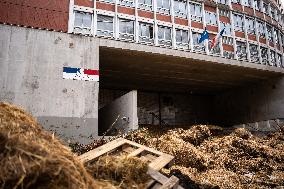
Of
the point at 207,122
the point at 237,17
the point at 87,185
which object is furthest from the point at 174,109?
the point at 87,185

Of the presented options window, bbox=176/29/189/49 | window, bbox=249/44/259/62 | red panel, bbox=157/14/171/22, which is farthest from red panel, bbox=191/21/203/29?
window, bbox=249/44/259/62

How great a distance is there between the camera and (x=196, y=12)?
33156mm

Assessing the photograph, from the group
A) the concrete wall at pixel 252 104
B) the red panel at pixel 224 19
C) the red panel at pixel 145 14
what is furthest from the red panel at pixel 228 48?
the red panel at pixel 145 14

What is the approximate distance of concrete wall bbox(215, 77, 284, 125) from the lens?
32312mm

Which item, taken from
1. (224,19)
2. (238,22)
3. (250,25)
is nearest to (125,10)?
(224,19)

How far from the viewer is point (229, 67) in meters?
28.7

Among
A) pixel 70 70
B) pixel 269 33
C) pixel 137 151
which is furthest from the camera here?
pixel 269 33

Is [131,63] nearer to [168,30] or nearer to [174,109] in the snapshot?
[168,30]

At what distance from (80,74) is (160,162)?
15.4 meters

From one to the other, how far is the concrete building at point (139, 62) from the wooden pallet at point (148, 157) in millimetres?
12988

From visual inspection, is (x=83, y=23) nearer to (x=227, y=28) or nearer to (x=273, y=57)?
(x=227, y=28)

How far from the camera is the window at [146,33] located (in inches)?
1143

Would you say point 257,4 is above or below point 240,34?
above

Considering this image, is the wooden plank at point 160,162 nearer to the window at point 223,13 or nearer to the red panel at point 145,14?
the red panel at point 145,14
